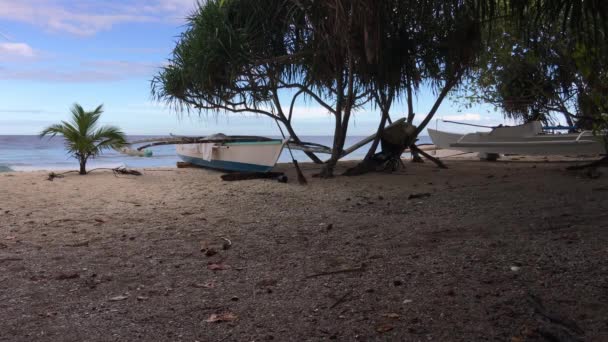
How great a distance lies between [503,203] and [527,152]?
6454mm

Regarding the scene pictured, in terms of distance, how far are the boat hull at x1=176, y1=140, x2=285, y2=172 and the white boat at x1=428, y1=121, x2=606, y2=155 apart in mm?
4540

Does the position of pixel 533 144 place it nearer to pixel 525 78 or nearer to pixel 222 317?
pixel 525 78

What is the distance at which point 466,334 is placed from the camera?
6.73 ft

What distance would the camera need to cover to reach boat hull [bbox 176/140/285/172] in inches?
348

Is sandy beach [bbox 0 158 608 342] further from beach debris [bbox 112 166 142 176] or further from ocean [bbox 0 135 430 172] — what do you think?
ocean [bbox 0 135 430 172]

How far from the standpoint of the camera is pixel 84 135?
392 inches

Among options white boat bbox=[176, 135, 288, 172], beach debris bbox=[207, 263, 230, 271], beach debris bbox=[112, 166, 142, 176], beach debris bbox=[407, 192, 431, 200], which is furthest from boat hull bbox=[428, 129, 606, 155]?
beach debris bbox=[207, 263, 230, 271]

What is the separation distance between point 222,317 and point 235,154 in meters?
7.49

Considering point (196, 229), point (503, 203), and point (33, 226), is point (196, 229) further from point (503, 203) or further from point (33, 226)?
point (503, 203)

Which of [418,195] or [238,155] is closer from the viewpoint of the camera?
[418,195]

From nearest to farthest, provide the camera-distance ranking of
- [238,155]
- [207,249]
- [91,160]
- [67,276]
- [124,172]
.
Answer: [67,276] < [207,249] < [238,155] < [124,172] < [91,160]

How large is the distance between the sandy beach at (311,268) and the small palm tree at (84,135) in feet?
14.2

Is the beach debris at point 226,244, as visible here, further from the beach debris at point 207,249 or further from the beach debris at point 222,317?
the beach debris at point 222,317

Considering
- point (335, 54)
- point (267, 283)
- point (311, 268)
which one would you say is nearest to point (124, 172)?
point (335, 54)
